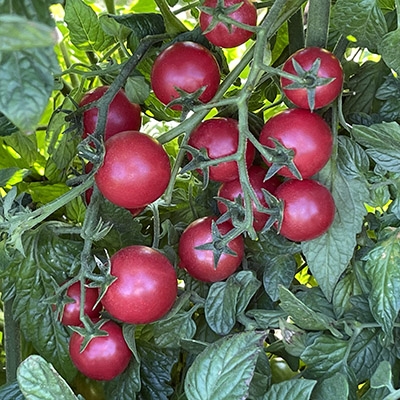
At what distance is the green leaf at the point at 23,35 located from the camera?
0.22 metres

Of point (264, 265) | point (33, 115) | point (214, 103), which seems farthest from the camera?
point (264, 265)

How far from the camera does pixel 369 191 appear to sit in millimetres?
549

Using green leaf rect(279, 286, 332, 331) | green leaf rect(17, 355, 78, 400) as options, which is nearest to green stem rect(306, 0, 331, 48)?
green leaf rect(279, 286, 332, 331)

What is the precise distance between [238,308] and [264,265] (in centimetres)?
5

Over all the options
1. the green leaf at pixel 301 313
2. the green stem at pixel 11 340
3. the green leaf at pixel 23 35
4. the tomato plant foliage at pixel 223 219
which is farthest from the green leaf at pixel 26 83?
the green stem at pixel 11 340

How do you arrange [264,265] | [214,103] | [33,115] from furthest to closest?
[264,265]
[214,103]
[33,115]

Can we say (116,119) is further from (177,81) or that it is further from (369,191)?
(369,191)

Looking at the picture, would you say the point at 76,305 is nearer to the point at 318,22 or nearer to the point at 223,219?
the point at 223,219

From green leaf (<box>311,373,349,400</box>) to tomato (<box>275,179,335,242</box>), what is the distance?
0.11 meters

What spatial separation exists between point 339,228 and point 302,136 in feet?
0.32

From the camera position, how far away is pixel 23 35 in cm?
22

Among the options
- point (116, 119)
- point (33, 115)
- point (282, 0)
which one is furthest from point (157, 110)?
point (33, 115)

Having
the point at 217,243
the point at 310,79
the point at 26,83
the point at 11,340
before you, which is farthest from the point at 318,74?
the point at 11,340

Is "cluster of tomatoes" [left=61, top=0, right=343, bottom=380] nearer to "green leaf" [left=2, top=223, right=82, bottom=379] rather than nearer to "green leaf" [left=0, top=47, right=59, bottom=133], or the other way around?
"green leaf" [left=2, top=223, right=82, bottom=379]
